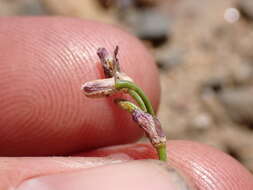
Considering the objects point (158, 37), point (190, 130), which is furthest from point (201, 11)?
point (190, 130)

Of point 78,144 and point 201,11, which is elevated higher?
point 201,11

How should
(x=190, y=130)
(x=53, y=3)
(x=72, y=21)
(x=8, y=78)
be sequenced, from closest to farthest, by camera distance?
(x=8, y=78) < (x=72, y=21) < (x=190, y=130) < (x=53, y=3)

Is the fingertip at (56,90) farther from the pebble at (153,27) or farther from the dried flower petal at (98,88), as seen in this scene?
the pebble at (153,27)

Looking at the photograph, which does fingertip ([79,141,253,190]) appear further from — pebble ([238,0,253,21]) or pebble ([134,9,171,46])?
pebble ([238,0,253,21])

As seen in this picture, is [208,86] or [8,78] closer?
[8,78]

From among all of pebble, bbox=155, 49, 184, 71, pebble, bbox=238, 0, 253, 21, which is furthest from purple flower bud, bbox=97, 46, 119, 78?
pebble, bbox=238, 0, 253, 21

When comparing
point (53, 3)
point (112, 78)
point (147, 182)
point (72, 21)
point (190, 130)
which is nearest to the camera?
point (147, 182)

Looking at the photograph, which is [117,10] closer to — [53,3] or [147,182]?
[53,3]

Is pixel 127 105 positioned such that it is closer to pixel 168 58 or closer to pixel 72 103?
pixel 72 103
